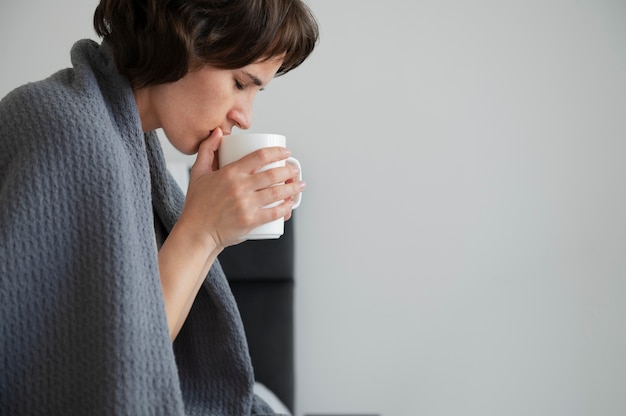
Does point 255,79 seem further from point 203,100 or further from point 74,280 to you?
point 74,280

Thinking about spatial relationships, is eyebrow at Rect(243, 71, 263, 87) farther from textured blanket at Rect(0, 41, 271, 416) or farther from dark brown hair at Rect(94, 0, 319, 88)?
textured blanket at Rect(0, 41, 271, 416)

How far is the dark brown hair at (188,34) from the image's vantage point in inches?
31.7

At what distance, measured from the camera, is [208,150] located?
87cm

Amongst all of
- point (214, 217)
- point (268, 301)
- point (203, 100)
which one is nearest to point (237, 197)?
point (214, 217)

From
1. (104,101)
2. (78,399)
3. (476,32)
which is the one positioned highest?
(476,32)

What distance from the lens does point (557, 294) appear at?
1.61 metres

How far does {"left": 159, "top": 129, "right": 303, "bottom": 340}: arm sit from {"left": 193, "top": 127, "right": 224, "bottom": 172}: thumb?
1.3 inches

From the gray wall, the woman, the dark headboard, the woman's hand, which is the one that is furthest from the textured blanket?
the gray wall

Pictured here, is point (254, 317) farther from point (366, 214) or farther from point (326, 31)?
point (326, 31)

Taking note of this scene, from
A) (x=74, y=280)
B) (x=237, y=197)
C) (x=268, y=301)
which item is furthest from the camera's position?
(x=268, y=301)

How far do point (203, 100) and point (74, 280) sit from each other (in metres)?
0.30

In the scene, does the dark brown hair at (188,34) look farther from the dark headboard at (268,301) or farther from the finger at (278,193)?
the dark headboard at (268,301)

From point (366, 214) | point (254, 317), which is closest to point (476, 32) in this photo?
point (366, 214)

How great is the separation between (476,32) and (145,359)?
4.15 feet
